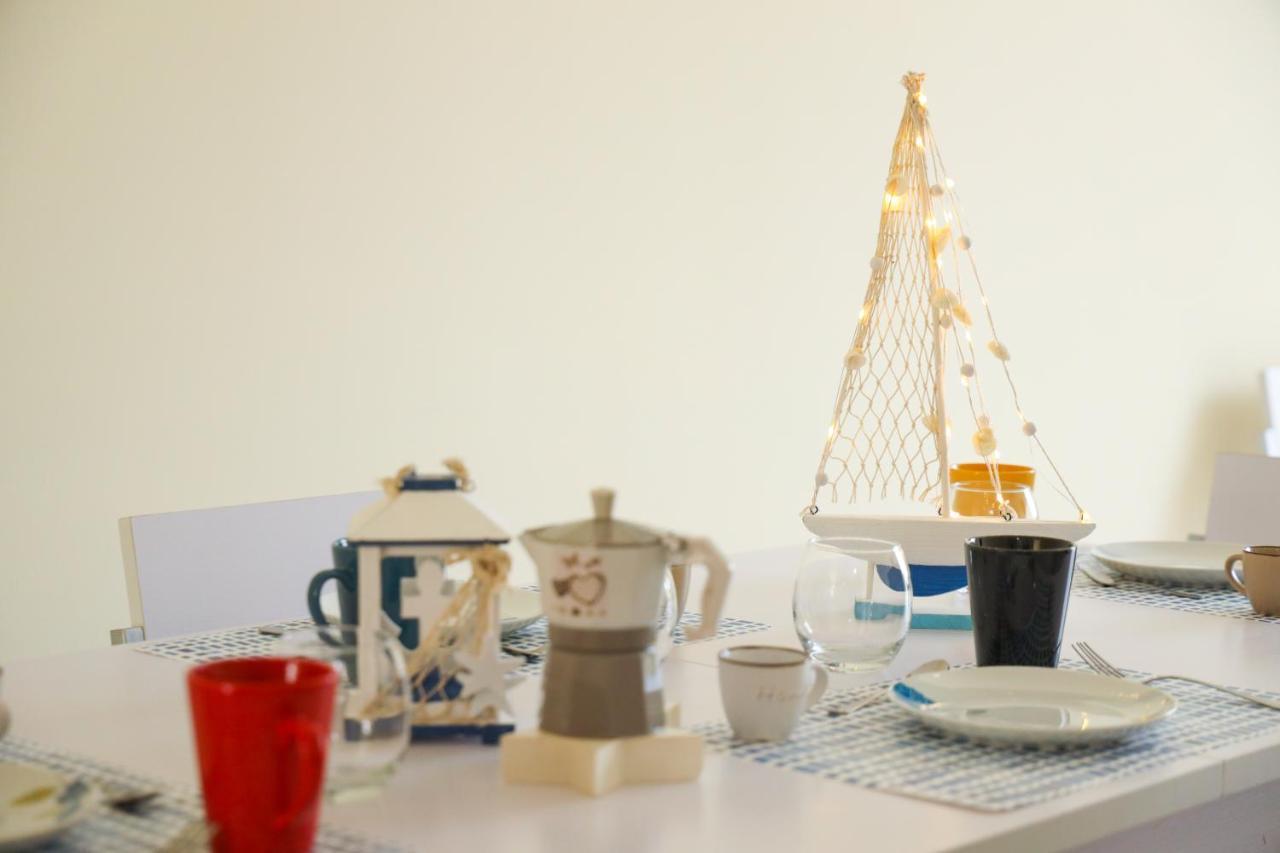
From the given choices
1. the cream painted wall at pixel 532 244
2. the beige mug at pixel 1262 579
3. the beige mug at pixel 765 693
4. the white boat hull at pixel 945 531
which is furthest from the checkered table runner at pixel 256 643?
the cream painted wall at pixel 532 244

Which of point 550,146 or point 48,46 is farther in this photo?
point 550,146

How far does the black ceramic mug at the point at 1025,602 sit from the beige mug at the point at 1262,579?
1.27 ft

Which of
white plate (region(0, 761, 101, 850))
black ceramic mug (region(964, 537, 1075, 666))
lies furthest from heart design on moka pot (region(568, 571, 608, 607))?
black ceramic mug (region(964, 537, 1075, 666))

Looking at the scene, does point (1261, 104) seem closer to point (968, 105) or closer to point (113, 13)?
point (968, 105)

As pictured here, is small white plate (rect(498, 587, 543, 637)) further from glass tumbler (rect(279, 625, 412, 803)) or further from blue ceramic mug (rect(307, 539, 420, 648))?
glass tumbler (rect(279, 625, 412, 803))

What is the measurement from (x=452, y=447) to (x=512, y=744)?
1972 mm

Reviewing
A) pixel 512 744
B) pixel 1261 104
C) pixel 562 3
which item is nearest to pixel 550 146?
pixel 562 3

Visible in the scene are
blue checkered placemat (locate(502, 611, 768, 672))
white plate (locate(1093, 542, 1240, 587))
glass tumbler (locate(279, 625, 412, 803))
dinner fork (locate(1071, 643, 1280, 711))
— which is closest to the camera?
glass tumbler (locate(279, 625, 412, 803))

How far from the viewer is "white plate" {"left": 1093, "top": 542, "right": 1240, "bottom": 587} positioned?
169 centimetres

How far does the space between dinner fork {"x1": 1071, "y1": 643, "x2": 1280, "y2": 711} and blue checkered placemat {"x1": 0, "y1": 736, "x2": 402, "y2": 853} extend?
0.63m

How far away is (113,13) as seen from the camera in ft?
7.97

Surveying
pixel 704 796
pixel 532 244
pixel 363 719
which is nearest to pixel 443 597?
pixel 363 719

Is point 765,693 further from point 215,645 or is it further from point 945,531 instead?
point 215,645

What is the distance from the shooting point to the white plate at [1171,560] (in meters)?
1.69
